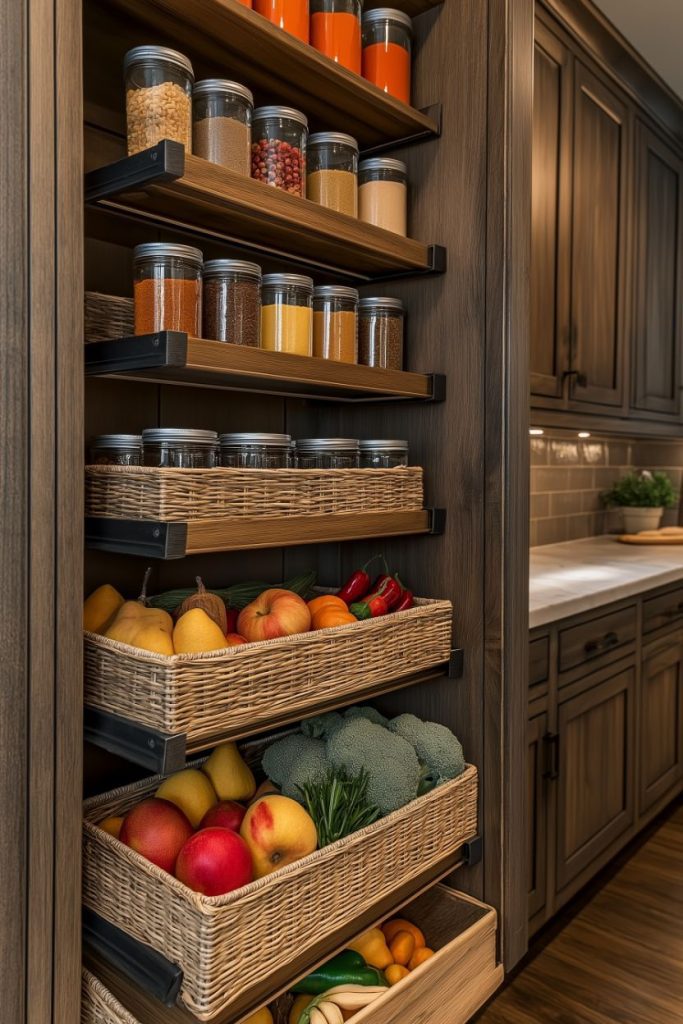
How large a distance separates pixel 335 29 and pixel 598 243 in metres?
1.40

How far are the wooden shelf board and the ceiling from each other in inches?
43.6

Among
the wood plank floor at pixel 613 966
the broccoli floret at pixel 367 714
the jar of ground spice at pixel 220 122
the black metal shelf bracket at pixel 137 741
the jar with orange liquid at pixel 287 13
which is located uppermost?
the jar with orange liquid at pixel 287 13

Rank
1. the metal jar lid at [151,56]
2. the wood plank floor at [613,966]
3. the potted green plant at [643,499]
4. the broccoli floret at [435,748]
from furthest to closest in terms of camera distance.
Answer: the potted green plant at [643,499]
the wood plank floor at [613,966]
the broccoli floret at [435,748]
the metal jar lid at [151,56]

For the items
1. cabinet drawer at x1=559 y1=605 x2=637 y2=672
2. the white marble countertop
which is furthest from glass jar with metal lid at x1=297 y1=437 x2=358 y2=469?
cabinet drawer at x1=559 y1=605 x2=637 y2=672

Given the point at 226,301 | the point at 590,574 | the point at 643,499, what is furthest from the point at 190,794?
the point at 643,499

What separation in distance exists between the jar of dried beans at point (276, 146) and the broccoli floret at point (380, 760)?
0.88m

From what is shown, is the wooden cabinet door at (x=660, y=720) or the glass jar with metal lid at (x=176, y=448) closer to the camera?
the glass jar with metal lid at (x=176, y=448)

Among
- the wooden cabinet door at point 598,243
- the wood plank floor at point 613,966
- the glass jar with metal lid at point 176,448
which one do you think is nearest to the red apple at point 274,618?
the glass jar with metal lid at point 176,448

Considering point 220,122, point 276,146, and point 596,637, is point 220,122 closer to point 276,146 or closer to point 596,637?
point 276,146

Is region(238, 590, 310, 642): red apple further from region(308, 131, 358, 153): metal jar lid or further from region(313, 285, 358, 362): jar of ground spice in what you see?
region(308, 131, 358, 153): metal jar lid

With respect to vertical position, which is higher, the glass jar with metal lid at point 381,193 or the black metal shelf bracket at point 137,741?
the glass jar with metal lid at point 381,193

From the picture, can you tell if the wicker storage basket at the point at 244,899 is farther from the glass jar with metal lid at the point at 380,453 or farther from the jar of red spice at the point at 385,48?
the jar of red spice at the point at 385,48

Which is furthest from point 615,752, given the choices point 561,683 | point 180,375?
point 180,375

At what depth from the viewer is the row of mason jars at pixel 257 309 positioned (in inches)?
44.9
